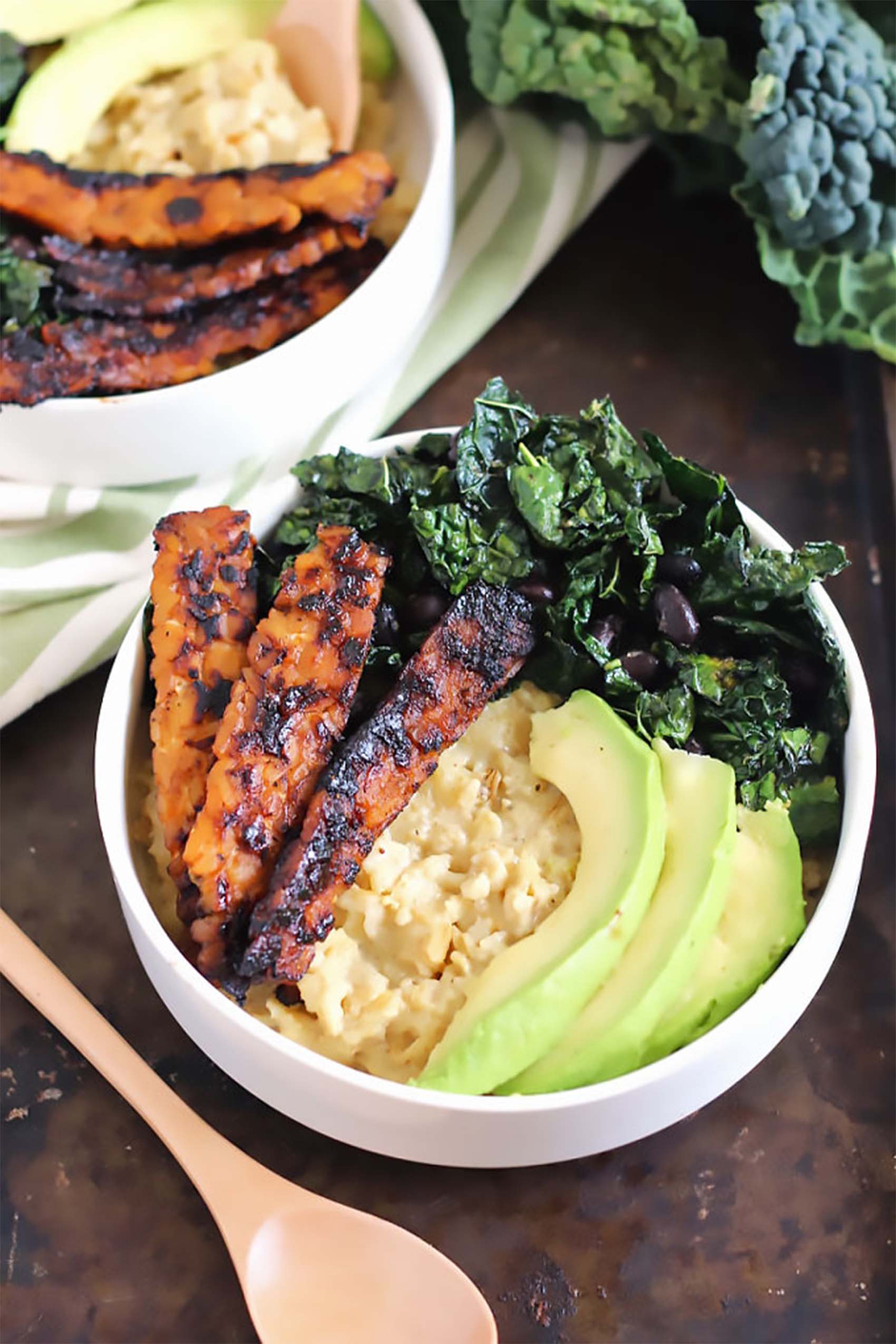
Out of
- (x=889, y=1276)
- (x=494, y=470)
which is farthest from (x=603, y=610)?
(x=889, y=1276)

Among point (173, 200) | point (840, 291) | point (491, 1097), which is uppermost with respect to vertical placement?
point (173, 200)

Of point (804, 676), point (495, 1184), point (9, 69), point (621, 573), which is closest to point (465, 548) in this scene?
point (621, 573)

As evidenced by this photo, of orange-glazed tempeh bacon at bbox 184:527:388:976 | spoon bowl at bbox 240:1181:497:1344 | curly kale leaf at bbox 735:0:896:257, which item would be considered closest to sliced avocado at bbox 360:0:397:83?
curly kale leaf at bbox 735:0:896:257

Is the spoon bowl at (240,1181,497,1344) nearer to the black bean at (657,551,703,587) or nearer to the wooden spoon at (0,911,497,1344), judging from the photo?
the wooden spoon at (0,911,497,1344)

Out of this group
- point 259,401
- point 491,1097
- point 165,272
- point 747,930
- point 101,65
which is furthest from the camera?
point 101,65

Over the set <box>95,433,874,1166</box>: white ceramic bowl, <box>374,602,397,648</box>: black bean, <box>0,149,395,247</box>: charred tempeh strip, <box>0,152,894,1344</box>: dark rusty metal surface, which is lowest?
<box>0,152,894,1344</box>: dark rusty metal surface

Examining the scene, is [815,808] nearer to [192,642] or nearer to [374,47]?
[192,642]

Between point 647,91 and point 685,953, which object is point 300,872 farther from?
point 647,91
